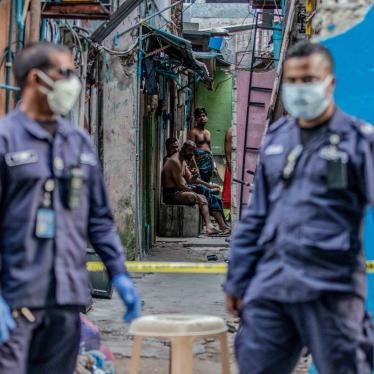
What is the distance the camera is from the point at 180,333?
4707mm

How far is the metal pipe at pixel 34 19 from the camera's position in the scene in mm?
6601

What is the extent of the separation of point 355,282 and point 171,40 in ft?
29.5

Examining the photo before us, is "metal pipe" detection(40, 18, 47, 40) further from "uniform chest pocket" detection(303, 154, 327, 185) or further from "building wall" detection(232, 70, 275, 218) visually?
"building wall" detection(232, 70, 275, 218)

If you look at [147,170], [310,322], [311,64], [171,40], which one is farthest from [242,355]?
[147,170]

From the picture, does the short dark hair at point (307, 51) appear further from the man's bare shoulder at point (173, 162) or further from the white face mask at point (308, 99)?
the man's bare shoulder at point (173, 162)

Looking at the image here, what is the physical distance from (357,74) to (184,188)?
10686 millimetres

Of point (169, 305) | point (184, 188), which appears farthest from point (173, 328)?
point (184, 188)

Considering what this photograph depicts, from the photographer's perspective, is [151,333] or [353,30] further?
[353,30]

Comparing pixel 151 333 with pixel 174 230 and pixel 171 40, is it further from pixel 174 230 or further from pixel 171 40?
pixel 174 230

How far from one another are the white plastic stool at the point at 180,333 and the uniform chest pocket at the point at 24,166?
1240 mm

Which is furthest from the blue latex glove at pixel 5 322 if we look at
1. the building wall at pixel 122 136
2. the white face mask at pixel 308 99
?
the building wall at pixel 122 136

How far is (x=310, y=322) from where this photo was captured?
3.72 meters

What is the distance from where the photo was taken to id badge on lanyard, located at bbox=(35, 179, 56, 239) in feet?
12.2

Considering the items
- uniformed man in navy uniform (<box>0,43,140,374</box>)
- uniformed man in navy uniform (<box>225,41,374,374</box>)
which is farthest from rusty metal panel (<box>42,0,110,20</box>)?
uniformed man in navy uniform (<box>225,41,374,374</box>)
